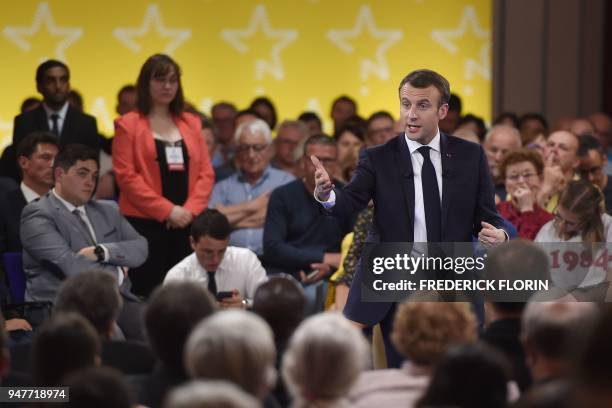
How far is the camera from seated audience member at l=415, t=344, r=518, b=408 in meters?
2.50

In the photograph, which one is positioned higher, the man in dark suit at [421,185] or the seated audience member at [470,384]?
the man in dark suit at [421,185]

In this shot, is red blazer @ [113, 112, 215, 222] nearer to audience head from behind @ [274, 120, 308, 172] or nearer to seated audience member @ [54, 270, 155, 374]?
audience head from behind @ [274, 120, 308, 172]

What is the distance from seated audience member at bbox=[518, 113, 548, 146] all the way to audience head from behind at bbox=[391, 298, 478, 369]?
5378 mm

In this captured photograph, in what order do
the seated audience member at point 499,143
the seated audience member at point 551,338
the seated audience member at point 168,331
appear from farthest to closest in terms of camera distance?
the seated audience member at point 499,143, the seated audience member at point 168,331, the seated audience member at point 551,338

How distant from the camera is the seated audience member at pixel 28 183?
5.55 m

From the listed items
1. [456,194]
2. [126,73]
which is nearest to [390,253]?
[456,194]

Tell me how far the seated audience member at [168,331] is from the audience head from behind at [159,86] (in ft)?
10.1

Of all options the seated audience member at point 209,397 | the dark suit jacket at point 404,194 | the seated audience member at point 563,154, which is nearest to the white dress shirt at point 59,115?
the seated audience member at point 563,154

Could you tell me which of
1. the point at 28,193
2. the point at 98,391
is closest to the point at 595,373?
the point at 98,391

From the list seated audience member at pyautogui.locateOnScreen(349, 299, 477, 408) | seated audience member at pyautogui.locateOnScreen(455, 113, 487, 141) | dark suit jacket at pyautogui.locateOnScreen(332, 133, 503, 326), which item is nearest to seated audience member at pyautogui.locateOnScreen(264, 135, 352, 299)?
dark suit jacket at pyautogui.locateOnScreen(332, 133, 503, 326)

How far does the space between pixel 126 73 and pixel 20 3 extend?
98cm

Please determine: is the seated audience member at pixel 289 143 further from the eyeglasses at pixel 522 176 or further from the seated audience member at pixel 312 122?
the eyeglasses at pixel 522 176

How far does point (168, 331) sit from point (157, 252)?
3077 millimetres

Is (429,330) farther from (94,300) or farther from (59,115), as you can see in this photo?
(59,115)
